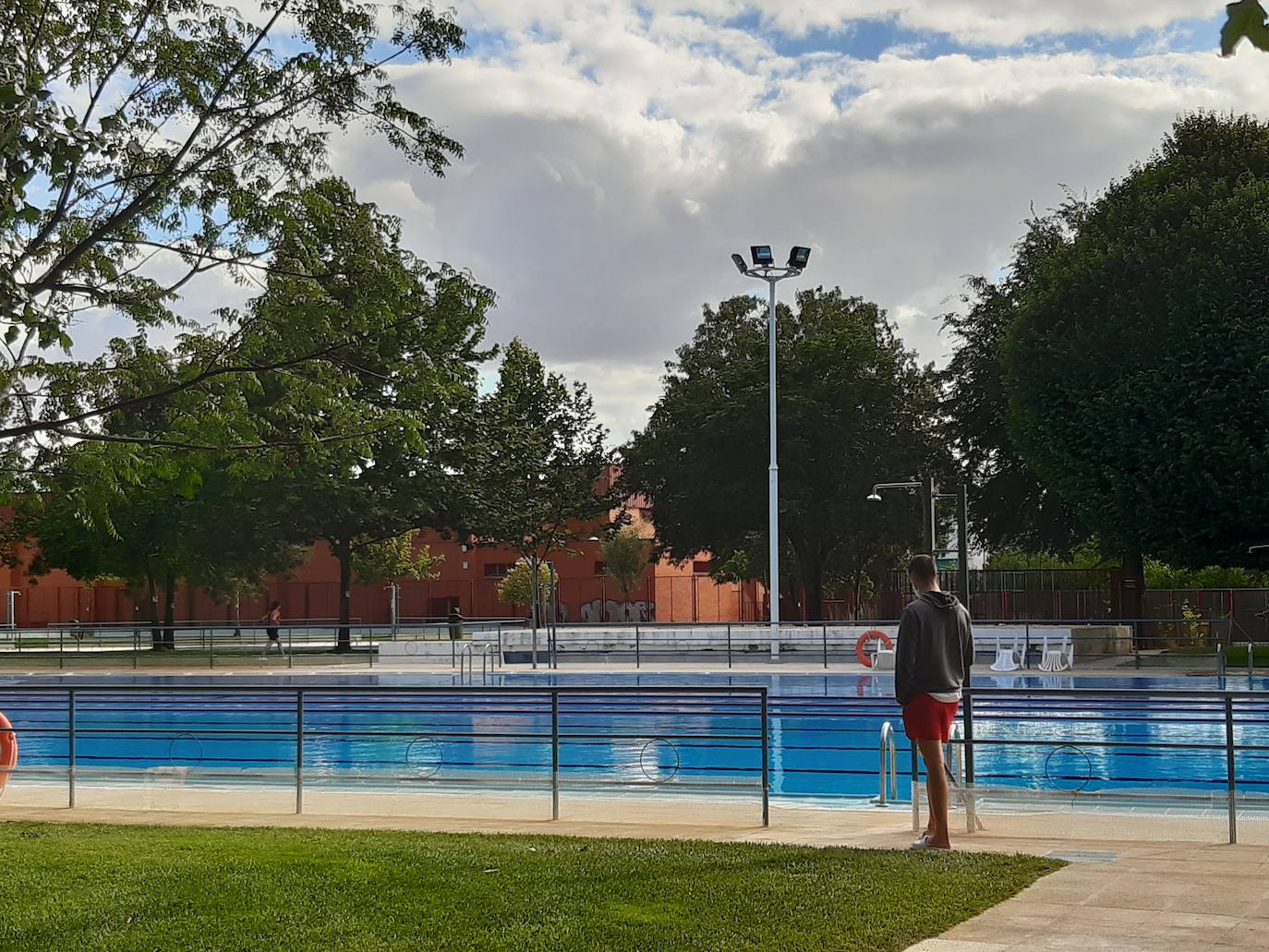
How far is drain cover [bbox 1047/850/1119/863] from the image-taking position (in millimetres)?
8938

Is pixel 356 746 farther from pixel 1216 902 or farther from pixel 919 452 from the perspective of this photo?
pixel 919 452

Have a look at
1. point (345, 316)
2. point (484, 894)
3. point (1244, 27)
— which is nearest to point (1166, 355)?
point (345, 316)

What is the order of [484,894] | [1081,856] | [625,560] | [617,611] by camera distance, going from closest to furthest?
[484,894], [1081,856], [617,611], [625,560]

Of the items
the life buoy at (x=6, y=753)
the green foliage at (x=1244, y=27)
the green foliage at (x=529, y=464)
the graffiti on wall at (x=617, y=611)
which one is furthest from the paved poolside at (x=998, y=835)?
the graffiti on wall at (x=617, y=611)

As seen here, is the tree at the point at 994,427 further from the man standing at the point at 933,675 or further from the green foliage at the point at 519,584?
the man standing at the point at 933,675

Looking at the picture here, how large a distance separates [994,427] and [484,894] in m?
44.4

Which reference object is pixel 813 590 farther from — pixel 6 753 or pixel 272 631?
pixel 6 753

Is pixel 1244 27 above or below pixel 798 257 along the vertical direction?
below

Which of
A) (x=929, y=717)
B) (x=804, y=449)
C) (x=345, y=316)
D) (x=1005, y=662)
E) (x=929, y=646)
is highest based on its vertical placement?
(x=804, y=449)

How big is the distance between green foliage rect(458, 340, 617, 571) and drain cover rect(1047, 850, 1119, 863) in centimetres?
3628

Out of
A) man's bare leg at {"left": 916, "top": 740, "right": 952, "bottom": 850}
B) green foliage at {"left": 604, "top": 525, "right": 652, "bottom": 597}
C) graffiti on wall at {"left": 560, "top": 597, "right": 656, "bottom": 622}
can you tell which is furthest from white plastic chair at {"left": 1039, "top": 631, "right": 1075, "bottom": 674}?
green foliage at {"left": 604, "top": 525, "right": 652, "bottom": 597}

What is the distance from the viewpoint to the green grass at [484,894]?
22.4 ft

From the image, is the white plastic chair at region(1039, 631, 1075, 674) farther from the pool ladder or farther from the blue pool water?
the pool ladder

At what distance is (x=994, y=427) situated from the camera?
50094mm
